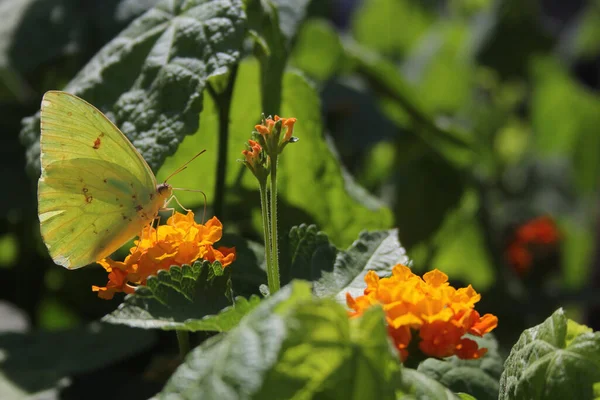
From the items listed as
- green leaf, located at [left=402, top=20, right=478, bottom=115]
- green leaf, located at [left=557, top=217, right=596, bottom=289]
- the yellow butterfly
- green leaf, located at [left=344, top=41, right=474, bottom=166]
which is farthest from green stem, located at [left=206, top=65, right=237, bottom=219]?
green leaf, located at [left=557, top=217, right=596, bottom=289]

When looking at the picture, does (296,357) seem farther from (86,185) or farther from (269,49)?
(269,49)

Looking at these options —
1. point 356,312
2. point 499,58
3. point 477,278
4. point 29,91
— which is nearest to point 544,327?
point 356,312

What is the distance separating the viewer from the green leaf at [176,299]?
2.40 ft

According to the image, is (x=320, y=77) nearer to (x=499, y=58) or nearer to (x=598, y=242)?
(x=499, y=58)

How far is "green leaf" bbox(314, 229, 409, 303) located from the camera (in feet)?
2.76

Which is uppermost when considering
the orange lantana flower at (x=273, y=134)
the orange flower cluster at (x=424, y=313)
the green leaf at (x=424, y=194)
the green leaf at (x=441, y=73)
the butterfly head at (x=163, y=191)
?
the orange lantana flower at (x=273, y=134)

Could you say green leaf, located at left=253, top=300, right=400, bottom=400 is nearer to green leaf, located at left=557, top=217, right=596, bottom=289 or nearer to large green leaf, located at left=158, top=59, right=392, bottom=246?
large green leaf, located at left=158, top=59, right=392, bottom=246

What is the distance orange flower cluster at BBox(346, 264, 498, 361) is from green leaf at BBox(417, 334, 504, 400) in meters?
0.20

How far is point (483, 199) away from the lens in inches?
78.8

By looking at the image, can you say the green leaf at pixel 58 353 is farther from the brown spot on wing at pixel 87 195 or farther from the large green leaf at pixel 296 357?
the large green leaf at pixel 296 357

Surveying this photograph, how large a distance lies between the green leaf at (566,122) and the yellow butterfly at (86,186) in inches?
70.7

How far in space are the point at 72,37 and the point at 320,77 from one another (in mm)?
740

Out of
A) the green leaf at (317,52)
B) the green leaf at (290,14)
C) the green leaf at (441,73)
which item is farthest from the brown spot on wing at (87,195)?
the green leaf at (441,73)

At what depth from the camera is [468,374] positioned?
0.94 metres
